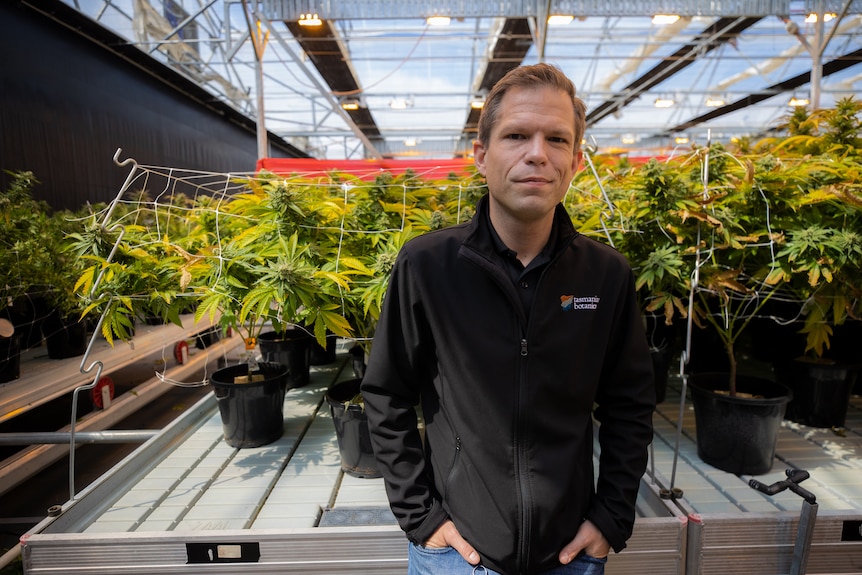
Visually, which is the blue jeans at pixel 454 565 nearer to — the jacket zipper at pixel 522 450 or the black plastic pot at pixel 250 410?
the jacket zipper at pixel 522 450

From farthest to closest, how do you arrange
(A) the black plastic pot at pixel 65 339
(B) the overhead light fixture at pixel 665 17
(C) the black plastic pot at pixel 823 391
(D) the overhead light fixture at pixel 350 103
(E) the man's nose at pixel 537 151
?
(D) the overhead light fixture at pixel 350 103
(B) the overhead light fixture at pixel 665 17
(A) the black plastic pot at pixel 65 339
(C) the black plastic pot at pixel 823 391
(E) the man's nose at pixel 537 151

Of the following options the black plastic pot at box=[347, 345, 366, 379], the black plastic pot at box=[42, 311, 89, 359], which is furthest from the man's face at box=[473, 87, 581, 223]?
the black plastic pot at box=[42, 311, 89, 359]

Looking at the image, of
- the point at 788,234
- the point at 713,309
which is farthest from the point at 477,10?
the point at 788,234

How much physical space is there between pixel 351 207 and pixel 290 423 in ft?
4.08

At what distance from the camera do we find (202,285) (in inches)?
75.2

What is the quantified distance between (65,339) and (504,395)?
369 centimetres

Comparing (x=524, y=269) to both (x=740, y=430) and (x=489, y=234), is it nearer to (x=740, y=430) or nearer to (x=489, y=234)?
(x=489, y=234)

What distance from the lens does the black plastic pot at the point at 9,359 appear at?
2879 millimetres

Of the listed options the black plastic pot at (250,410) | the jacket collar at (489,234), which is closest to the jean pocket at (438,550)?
the jacket collar at (489,234)

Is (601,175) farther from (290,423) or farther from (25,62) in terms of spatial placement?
(25,62)

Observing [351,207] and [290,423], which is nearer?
[351,207]

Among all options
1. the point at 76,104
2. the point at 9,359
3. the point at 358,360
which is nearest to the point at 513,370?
the point at 358,360

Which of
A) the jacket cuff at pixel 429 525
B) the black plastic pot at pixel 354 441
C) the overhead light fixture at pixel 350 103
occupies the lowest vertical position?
the black plastic pot at pixel 354 441

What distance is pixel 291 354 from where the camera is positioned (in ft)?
10.2
